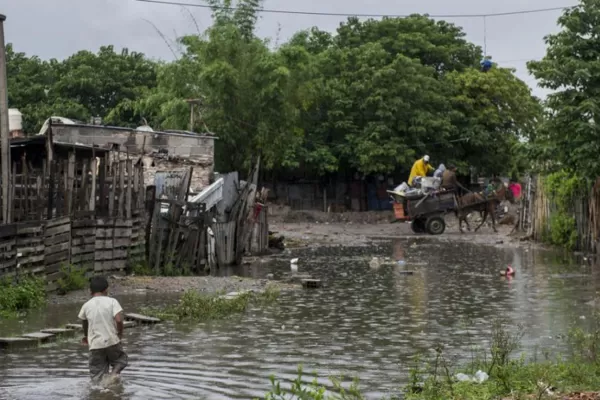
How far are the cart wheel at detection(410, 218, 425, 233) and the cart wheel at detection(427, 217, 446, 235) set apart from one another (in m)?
0.43

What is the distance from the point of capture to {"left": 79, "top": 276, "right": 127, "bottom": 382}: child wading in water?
10.0 meters

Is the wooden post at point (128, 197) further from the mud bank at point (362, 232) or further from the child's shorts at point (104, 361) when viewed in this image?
the mud bank at point (362, 232)

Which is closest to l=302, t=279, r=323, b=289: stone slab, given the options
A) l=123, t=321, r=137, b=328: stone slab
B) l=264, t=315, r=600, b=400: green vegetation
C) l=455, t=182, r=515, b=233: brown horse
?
l=123, t=321, r=137, b=328: stone slab

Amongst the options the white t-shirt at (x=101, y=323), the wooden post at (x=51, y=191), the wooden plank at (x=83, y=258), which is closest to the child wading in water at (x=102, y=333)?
the white t-shirt at (x=101, y=323)

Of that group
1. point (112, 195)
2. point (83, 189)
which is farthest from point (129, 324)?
point (112, 195)

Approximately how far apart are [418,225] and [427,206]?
202cm

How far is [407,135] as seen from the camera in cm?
5266

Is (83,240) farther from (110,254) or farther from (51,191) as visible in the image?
(51,191)

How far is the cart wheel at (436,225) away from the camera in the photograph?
38800 mm

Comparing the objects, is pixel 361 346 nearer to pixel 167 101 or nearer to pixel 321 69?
pixel 167 101

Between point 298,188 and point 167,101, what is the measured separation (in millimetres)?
12487

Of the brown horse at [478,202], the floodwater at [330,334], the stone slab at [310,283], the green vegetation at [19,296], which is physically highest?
the brown horse at [478,202]

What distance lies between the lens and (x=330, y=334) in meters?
14.2

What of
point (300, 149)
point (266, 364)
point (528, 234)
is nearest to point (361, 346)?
point (266, 364)
